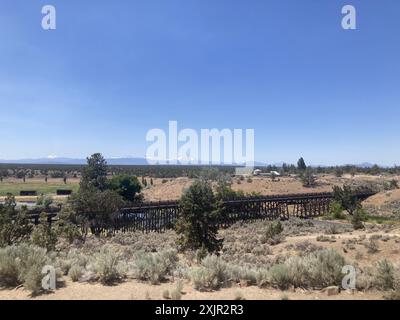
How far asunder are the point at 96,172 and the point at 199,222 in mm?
42893

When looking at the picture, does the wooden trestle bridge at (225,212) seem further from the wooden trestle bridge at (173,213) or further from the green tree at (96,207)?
the green tree at (96,207)

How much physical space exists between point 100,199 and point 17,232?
16.5 m

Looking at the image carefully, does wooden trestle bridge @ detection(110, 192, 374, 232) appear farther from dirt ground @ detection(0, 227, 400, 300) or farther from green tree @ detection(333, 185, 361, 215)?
dirt ground @ detection(0, 227, 400, 300)

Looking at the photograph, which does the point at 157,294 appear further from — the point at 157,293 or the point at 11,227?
the point at 11,227

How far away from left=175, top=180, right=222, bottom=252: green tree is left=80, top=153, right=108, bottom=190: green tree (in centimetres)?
3975

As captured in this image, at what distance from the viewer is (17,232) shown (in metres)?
20.7

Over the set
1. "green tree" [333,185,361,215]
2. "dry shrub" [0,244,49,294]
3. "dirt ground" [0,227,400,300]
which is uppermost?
"dry shrub" [0,244,49,294]

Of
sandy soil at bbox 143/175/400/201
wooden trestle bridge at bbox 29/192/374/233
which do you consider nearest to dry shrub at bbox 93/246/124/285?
wooden trestle bridge at bbox 29/192/374/233

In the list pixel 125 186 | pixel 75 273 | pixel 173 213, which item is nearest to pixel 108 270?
pixel 75 273

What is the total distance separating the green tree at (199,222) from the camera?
2116 centimetres

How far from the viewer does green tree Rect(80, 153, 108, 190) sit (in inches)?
2328

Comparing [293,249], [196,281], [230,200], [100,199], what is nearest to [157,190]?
[230,200]

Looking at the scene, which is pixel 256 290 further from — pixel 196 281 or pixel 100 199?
pixel 100 199
